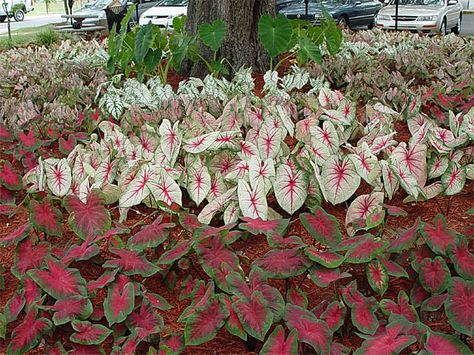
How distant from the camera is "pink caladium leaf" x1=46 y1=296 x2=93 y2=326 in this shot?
233 centimetres

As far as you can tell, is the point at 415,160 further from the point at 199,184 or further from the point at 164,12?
the point at 164,12

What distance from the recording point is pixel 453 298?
227 centimetres

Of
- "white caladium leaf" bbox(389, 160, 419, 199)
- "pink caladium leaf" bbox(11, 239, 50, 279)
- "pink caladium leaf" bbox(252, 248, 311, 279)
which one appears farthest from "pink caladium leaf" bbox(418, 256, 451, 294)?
"pink caladium leaf" bbox(11, 239, 50, 279)

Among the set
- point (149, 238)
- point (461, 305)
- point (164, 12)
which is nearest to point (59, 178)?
point (149, 238)

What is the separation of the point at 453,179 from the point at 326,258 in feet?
3.47

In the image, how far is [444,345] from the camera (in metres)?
2.11

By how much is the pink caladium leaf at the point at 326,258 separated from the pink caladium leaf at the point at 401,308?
0.21 metres

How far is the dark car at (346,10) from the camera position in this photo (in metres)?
16.2

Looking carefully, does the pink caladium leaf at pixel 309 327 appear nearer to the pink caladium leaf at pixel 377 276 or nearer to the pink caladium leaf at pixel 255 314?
the pink caladium leaf at pixel 255 314

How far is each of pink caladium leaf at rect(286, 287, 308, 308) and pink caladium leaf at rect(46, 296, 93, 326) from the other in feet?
2.31

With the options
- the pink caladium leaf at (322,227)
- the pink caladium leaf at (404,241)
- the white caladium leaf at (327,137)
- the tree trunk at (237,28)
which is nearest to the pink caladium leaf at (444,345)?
the pink caladium leaf at (404,241)

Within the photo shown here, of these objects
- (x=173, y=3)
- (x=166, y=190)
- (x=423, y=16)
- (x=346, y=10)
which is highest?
(x=173, y=3)

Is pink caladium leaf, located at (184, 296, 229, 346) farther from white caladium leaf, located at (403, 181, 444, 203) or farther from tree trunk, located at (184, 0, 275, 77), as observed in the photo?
tree trunk, located at (184, 0, 275, 77)

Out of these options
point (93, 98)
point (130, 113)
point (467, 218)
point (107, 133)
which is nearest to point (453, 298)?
point (467, 218)
